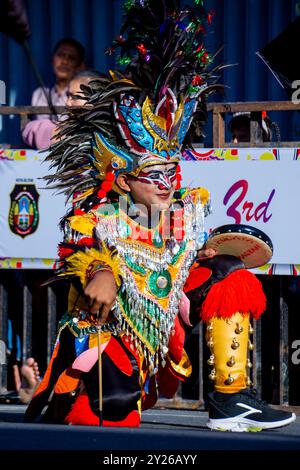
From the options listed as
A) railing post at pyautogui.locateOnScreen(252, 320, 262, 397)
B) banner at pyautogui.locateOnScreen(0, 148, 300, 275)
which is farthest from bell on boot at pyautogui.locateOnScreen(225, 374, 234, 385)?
railing post at pyautogui.locateOnScreen(252, 320, 262, 397)

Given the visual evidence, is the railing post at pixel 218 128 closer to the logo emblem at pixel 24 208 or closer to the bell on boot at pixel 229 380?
the logo emblem at pixel 24 208

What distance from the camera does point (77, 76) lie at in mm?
6523

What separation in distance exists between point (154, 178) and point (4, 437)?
1.84 m

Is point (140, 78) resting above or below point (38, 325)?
above

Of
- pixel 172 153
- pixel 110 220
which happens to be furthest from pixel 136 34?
pixel 110 220

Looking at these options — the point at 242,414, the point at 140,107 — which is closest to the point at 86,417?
the point at 242,414

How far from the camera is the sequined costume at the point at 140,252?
14.7ft

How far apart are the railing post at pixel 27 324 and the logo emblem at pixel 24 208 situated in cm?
41

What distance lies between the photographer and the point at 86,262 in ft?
14.3

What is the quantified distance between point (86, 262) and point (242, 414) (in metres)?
0.98

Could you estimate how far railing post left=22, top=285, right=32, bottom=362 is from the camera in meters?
6.23

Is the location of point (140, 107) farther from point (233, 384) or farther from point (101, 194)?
point (233, 384)
